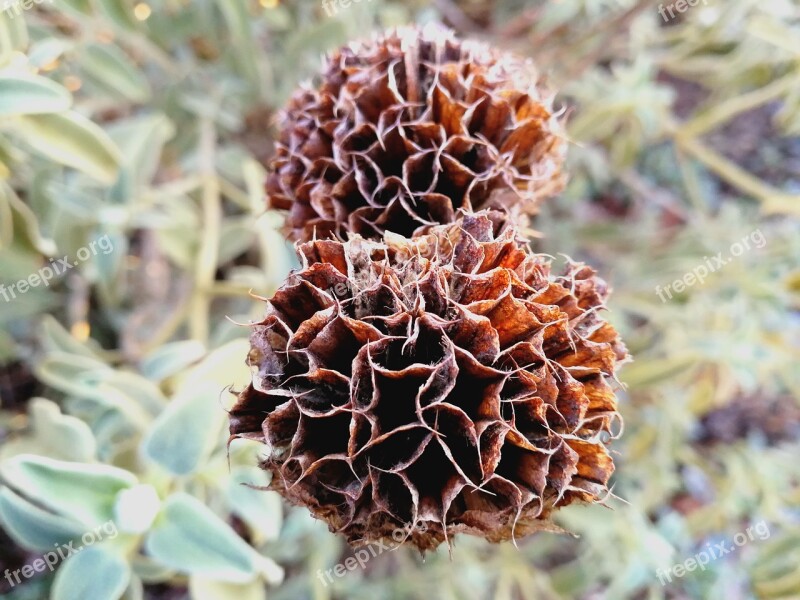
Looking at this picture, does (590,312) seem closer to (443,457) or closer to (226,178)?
(443,457)

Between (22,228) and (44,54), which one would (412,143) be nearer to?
(44,54)

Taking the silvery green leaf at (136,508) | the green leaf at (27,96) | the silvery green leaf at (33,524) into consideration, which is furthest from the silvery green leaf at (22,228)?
the silvery green leaf at (136,508)

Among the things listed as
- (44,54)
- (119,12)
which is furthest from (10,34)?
(119,12)

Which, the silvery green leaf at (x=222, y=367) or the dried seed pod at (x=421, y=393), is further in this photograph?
the silvery green leaf at (x=222, y=367)

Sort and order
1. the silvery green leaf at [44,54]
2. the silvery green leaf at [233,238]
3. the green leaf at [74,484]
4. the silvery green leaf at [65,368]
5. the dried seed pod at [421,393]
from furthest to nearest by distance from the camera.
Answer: the silvery green leaf at [233,238], the silvery green leaf at [65,368], the silvery green leaf at [44,54], the green leaf at [74,484], the dried seed pod at [421,393]

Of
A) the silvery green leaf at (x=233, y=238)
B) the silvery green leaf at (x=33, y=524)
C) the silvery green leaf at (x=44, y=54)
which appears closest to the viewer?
the silvery green leaf at (x=33, y=524)

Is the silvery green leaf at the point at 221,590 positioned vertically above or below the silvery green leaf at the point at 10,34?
below

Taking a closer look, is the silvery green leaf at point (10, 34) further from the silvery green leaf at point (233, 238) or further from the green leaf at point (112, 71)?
the silvery green leaf at point (233, 238)
